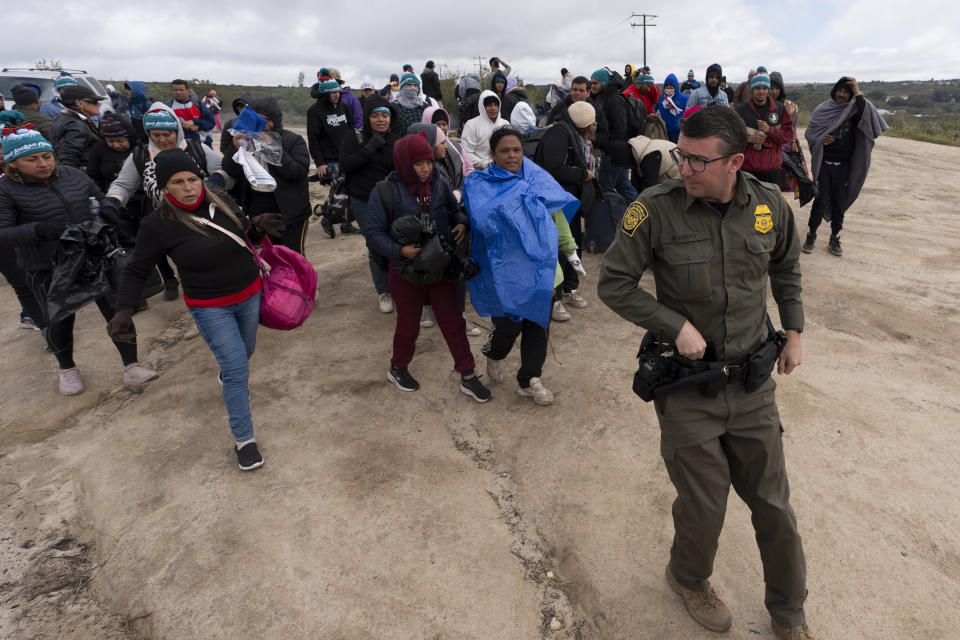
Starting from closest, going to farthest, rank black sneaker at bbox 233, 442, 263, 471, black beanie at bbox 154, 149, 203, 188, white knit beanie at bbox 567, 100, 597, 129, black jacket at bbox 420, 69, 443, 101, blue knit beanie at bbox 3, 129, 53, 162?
black beanie at bbox 154, 149, 203, 188 < black sneaker at bbox 233, 442, 263, 471 < blue knit beanie at bbox 3, 129, 53, 162 < white knit beanie at bbox 567, 100, 597, 129 < black jacket at bbox 420, 69, 443, 101

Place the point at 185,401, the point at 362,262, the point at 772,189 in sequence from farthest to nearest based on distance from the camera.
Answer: the point at 362,262, the point at 185,401, the point at 772,189

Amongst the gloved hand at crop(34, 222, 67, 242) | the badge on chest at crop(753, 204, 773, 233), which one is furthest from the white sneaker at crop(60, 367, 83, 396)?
the badge on chest at crop(753, 204, 773, 233)

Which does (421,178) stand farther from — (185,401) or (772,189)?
(185,401)

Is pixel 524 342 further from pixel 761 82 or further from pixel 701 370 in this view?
pixel 761 82

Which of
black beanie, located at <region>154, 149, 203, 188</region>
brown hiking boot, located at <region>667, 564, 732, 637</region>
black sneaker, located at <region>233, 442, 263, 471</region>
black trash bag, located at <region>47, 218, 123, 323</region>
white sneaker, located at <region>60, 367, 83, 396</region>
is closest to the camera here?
brown hiking boot, located at <region>667, 564, 732, 637</region>

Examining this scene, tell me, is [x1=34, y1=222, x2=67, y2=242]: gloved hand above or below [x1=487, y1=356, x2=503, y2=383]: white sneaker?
above

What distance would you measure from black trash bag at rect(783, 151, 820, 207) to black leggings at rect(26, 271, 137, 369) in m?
6.60

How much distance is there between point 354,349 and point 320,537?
219 cm

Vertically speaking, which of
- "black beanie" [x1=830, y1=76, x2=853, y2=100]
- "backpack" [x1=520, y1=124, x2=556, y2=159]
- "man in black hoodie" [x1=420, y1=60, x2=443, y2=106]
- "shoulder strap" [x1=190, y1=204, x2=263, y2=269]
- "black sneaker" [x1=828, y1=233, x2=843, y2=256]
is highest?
"man in black hoodie" [x1=420, y1=60, x2=443, y2=106]

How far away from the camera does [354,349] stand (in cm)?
484

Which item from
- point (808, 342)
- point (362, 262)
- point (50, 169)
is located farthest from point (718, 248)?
point (362, 262)

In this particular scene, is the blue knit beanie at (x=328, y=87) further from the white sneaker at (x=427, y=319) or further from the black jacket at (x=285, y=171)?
the white sneaker at (x=427, y=319)

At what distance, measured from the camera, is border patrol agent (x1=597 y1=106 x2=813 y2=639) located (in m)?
1.92

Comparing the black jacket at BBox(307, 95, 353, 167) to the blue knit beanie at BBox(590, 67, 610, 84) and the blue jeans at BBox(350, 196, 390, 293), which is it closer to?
the blue jeans at BBox(350, 196, 390, 293)
